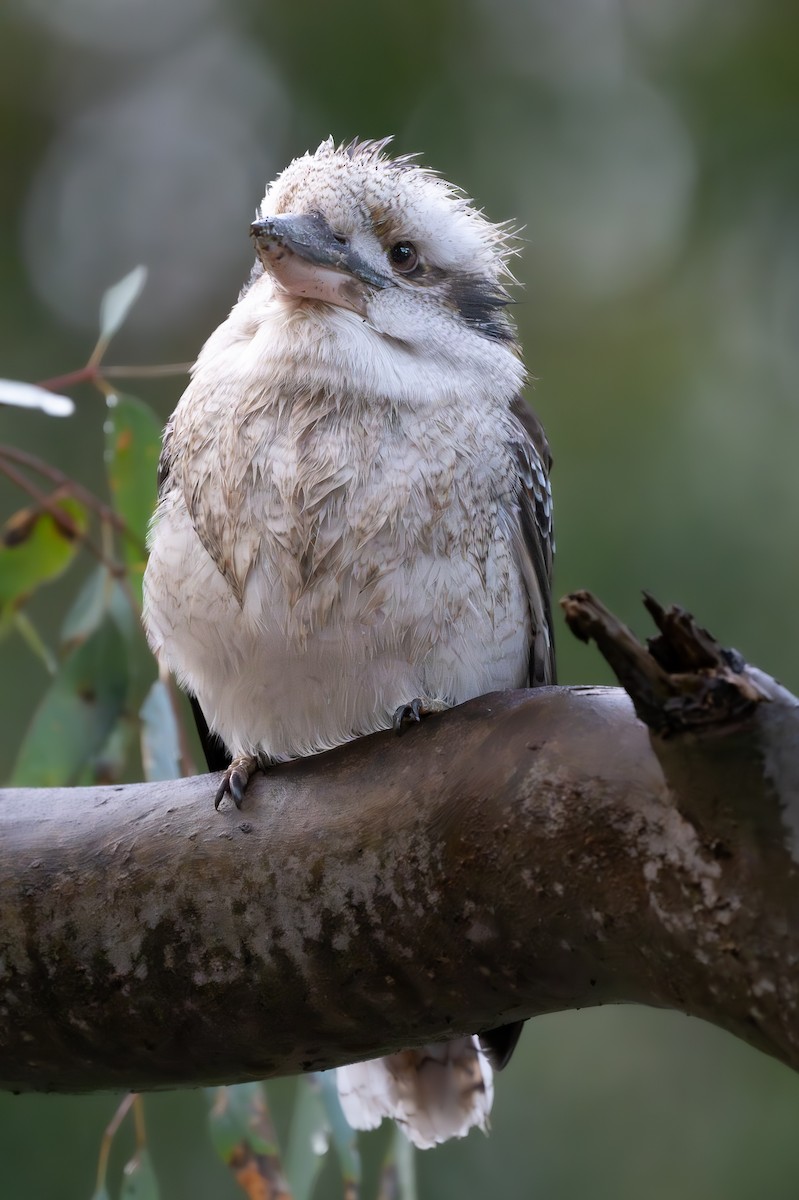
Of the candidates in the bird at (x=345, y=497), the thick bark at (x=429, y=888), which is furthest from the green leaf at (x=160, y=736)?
the thick bark at (x=429, y=888)

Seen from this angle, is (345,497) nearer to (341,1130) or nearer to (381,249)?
(381,249)

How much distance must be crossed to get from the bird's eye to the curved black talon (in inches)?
23.4

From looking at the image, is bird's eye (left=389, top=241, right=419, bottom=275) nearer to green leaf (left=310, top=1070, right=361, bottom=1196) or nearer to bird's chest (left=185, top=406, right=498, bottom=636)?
bird's chest (left=185, top=406, right=498, bottom=636)

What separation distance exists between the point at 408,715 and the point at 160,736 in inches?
25.6

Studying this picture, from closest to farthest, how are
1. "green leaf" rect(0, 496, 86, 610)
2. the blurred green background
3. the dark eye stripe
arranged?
1. the dark eye stripe
2. "green leaf" rect(0, 496, 86, 610)
3. the blurred green background

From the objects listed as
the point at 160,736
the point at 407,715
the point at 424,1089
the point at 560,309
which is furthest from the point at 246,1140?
the point at 560,309

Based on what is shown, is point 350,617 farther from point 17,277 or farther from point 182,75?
point 182,75

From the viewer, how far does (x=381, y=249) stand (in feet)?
5.62

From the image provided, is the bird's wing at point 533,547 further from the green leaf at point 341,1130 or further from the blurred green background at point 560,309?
the blurred green background at point 560,309

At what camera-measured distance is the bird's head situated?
5.20 feet

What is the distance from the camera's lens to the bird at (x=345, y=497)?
151cm

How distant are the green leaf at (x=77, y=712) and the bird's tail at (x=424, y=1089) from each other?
0.61m

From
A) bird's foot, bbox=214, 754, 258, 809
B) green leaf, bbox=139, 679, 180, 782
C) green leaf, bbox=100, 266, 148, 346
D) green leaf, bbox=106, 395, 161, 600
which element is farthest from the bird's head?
green leaf, bbox=139, 679, 180, 782

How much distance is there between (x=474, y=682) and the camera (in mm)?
1603
